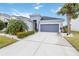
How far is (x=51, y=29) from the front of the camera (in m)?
22.1

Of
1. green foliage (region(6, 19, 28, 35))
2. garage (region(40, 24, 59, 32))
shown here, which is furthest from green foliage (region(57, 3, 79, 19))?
garage (region(40, 24, 59, 32))

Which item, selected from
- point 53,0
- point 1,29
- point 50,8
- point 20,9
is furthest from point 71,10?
point 53,0

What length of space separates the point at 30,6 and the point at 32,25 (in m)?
9.20

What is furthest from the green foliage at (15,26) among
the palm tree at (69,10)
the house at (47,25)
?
the house at (47,25)

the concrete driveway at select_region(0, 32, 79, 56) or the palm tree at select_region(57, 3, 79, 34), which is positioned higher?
the palm tree at select_region(57, 3, 79, 34)

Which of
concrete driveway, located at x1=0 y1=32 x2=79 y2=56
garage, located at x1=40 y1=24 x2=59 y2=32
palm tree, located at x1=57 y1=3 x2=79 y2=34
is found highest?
palm tree, located at x1=57 y1=3 x2=79 y2=34

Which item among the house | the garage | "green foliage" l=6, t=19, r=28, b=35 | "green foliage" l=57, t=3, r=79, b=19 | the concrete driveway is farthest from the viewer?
the garage

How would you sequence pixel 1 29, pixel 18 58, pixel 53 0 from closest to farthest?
pixel 18 58 < pixel 53 0 < pixel 1 29

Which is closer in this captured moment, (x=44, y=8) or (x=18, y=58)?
(x=18, y=58)

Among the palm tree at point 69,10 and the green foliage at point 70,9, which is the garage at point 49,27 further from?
the green foliage at point 70,9

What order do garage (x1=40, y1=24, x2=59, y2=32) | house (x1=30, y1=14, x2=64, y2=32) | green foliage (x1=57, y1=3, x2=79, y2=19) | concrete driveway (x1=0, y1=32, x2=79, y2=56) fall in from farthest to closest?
garage (x1=40, y1=24, x2=59, y2=32), house (x1=30, y1=14, x2=64, y2=32), green foliage (x1=57, y1=3, x2=79, y2=19), concrete driveway (x1=0, y1=32, x2=79, y2=56)

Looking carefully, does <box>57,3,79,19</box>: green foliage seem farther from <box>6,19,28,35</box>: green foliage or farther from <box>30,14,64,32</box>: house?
<box>30,14,64,32</box>: house

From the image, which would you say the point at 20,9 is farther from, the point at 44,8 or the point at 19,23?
the point at 19,23

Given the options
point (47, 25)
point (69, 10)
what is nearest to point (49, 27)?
point (47, 25)
